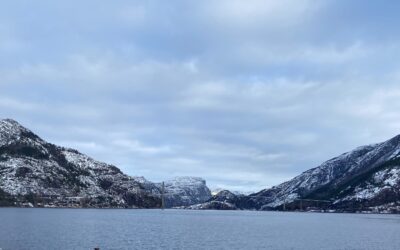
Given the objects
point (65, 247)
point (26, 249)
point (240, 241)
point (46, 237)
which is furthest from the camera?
point (240, 241)

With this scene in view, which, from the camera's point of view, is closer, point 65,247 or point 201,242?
point 65,247

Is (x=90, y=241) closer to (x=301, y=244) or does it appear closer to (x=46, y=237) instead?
(x=46, y=237)

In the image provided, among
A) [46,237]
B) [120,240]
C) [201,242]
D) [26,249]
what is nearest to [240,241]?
[201,242]

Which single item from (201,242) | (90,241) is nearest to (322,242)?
(201,242)

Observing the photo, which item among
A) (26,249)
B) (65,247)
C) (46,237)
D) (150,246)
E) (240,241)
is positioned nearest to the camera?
(26,249)

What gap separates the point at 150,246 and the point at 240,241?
1357 inches

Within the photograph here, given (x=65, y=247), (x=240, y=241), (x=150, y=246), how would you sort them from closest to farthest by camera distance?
(x=65, y=247) < (x=150, y=246) < (x=240, y=241)

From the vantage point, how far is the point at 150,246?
5049 inches

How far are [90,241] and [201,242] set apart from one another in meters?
30.8

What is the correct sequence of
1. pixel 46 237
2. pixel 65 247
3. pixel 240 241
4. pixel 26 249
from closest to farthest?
pixel 26 249, pixel 65 247, pixel 46 237, pixel 240 241

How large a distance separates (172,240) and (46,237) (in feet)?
114

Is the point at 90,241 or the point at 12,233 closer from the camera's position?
the point at 90,241

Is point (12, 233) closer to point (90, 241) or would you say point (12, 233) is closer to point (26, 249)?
point (90, 241)

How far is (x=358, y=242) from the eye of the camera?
158m
